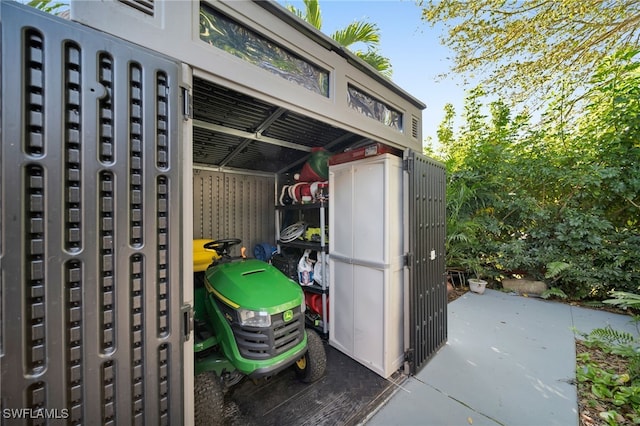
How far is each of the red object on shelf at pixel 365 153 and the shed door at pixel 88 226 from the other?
61.0 inches

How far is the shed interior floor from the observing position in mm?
1649

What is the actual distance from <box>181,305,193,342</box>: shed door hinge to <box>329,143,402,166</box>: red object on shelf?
175 centimetres

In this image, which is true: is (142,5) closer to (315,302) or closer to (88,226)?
(88,226)

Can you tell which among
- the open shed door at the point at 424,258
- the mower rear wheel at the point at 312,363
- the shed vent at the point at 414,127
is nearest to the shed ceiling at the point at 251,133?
the shed vent at the point at 414,127

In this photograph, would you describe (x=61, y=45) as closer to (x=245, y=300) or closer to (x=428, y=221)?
(x=245, y=300)

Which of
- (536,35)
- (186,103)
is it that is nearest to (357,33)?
(536,35)

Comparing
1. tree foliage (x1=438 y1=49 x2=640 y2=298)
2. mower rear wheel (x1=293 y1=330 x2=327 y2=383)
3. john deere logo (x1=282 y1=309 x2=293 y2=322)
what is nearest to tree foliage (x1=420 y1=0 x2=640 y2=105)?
tree foliage (x1=438 y1=49 x2=640 y2=298)

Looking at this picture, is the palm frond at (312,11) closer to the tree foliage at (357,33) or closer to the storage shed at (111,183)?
the tree foliage at (357,33)

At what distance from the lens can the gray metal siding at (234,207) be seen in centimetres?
285

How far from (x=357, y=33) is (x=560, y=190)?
14.6 ft

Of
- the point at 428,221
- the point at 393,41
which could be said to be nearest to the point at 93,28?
the point at 428,221

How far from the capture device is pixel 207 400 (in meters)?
1.43

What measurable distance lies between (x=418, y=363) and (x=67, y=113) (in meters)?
2.77

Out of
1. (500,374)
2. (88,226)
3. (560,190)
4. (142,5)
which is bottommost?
(500,374)
